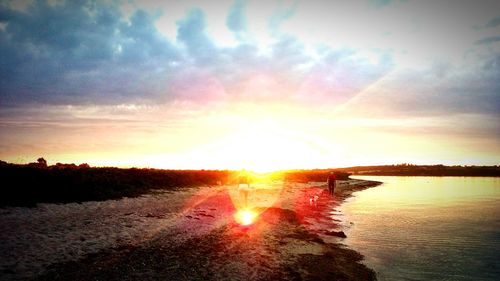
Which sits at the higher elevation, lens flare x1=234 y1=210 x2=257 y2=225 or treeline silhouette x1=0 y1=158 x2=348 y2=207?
treeline silhouette x1=0 y1=158 x2=348 y2=207

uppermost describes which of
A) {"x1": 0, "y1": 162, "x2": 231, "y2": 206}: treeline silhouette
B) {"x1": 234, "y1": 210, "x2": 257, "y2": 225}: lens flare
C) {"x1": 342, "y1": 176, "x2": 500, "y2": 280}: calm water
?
{"x1": 0, "y1": 162, "x2": 231, "y2": 206}: treeline silhouette

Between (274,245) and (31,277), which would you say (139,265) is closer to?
(31,277)

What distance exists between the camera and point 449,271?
17531mm

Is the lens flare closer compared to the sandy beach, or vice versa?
the sandy beach

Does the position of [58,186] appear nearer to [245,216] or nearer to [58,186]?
[58,186]

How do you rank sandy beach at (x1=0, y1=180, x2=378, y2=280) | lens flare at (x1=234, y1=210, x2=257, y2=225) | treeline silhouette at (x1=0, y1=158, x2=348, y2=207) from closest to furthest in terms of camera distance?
1. sandy beach at (x1=0, y1=180, x2=378, y2=280)
2. lens flare at (x1=234, y1=210, x2=257, y2=225)
3. treeline silhouette at (x1=0, y1=158, x2=348, y2=207)

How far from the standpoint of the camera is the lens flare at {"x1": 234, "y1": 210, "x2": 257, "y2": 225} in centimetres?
2798

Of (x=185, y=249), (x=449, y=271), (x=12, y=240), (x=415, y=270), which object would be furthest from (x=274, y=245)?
(x=12, y=240)

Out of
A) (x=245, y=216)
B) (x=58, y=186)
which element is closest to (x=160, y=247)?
(x=245, y=216)

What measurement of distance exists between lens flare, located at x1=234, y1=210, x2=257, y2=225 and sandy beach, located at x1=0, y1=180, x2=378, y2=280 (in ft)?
1.85

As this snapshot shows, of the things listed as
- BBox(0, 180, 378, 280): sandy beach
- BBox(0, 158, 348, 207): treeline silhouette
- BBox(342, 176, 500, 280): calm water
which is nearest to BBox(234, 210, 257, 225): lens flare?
BBox(0, 180, 378, 280): sandy beach

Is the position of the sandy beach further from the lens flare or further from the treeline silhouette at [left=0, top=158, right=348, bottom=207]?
the treeline silhouette at [left=0, top=158, right=348, bottom=207]

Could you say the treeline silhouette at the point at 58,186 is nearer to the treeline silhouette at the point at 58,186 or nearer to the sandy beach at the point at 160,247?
the treeline silhouette at the point at 58,186

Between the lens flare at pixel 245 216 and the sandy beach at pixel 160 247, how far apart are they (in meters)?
0.56
